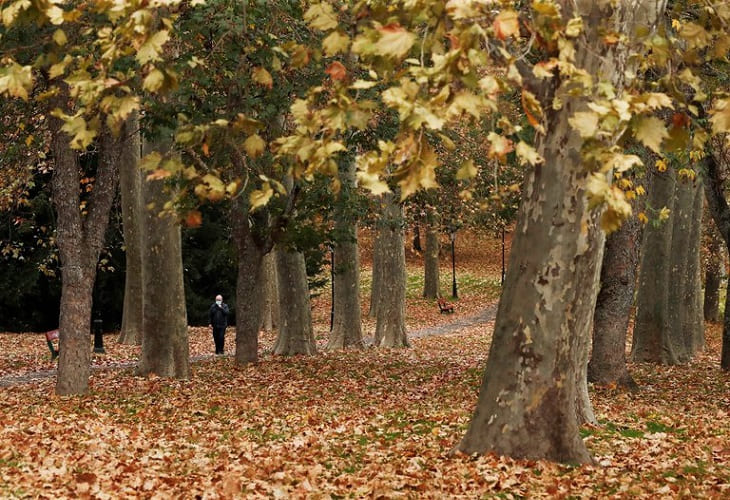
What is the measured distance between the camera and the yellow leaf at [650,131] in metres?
5.33

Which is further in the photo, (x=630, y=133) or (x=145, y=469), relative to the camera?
(x=145, y=469)

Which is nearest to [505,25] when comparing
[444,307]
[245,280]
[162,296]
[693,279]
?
[162,296]

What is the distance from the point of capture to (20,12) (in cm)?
622

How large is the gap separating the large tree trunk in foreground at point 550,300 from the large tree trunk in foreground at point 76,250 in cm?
777

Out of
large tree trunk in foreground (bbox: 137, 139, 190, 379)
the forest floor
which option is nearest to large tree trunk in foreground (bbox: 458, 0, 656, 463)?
the forest floor

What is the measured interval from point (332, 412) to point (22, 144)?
933cm

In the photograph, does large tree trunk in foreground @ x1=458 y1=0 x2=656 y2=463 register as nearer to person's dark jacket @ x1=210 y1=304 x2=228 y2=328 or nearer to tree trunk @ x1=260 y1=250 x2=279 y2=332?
person's dark jacket @ x1=210 y1=304 x2=228 y2=328

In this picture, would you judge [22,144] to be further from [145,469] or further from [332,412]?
[145,469]

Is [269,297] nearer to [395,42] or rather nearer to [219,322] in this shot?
[219,322]

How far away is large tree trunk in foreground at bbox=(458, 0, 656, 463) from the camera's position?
8.30 meters

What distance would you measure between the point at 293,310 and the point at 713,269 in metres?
23.7

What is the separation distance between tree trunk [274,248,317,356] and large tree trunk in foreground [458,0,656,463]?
1350cm

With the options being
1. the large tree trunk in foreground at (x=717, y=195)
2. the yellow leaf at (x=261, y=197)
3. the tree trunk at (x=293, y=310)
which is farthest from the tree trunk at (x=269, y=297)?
the yellow leaf at (x=261, y=197)

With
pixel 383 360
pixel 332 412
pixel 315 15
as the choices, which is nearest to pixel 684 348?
pixel 383 360
